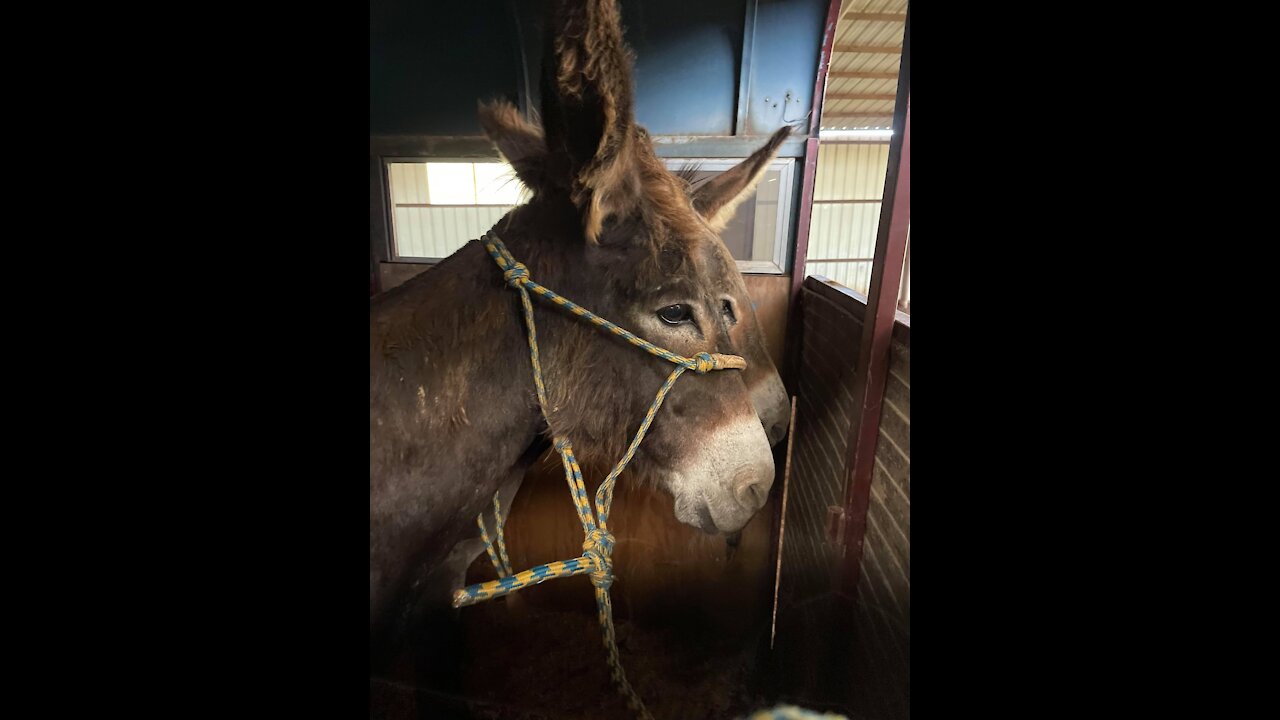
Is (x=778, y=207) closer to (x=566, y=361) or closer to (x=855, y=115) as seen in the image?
(x=855, y=115)

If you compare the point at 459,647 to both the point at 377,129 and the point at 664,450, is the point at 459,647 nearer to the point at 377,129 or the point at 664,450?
the point at 664,450

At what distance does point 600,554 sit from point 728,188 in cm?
131

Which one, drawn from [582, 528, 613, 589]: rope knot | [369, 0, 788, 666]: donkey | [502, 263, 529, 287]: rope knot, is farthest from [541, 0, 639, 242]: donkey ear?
[582, 528, 613, 589]: rope knot

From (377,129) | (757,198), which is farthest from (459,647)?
(757,198)

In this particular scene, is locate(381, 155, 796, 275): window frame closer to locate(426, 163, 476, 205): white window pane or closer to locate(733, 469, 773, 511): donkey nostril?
locate(426, 163, 476, 205): white window pane

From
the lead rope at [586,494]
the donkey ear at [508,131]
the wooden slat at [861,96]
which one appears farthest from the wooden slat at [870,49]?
the lead rope at [586,494]

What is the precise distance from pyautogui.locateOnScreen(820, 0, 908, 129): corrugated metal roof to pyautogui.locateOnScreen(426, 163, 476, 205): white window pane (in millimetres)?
2030

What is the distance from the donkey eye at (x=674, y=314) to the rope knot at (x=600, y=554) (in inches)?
21.5

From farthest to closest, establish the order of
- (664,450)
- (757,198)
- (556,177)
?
(757,198), (664,450), (556,177)

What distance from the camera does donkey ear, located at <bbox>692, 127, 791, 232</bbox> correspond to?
1.55 m

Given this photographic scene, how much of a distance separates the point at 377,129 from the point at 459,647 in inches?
90.7

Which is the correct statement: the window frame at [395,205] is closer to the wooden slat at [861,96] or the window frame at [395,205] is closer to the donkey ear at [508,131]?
the donkey ear at [508,131]
